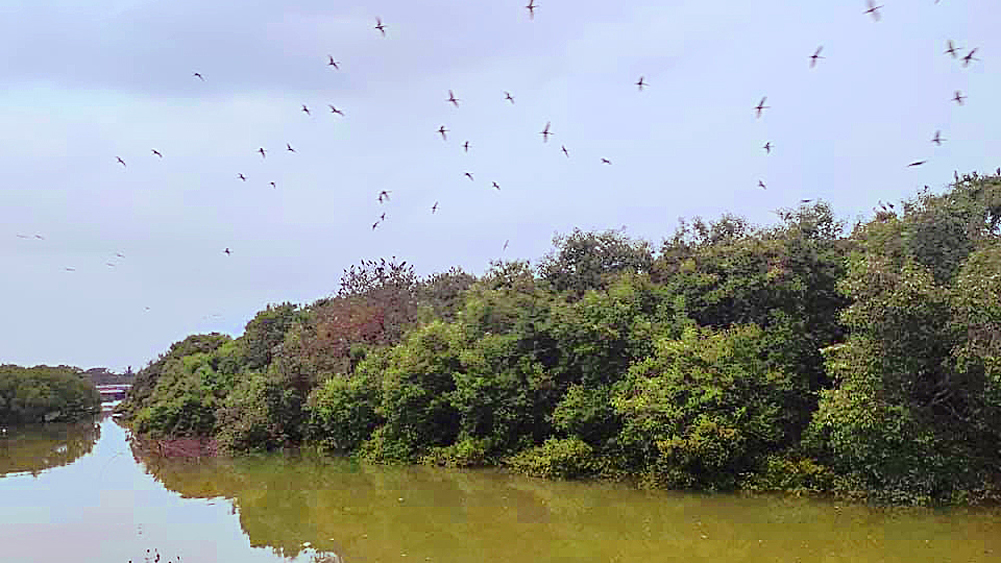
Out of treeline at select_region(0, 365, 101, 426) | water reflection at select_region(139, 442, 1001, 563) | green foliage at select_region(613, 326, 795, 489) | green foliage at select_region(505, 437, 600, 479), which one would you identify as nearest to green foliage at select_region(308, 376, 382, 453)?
water reflection at select_region(139, 442, 1001, 563)

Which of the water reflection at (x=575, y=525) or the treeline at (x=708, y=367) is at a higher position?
the treeline at (x=708, y=367)

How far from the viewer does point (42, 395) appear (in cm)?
4538

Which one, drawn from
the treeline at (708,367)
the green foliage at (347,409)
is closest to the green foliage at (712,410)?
the treeline at (708,367)

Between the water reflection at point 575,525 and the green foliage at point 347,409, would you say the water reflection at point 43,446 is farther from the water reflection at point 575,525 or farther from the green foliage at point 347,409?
the water reflection at point 575,525

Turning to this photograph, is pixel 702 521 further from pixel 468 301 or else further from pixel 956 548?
pixel 468 301

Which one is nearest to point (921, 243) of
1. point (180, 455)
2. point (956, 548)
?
point (956, 548)

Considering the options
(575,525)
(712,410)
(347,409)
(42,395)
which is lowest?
(575,525)

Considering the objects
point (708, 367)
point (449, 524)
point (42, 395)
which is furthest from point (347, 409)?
point (42, 395)

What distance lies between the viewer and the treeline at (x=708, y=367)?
13.0 meters

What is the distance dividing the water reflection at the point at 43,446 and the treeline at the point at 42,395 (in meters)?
0.77

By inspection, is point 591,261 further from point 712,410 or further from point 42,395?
point 42,395

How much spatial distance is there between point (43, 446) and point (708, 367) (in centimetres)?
2976

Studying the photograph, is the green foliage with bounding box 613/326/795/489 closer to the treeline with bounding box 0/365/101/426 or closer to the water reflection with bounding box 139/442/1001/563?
the water reflection with bounding box 139/442/1001/563

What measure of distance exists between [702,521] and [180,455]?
1932cm
